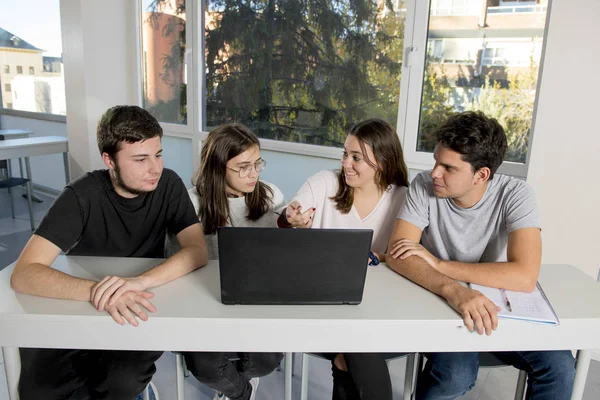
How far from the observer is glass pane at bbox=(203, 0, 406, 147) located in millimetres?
3000

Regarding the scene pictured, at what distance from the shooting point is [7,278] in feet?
4.17

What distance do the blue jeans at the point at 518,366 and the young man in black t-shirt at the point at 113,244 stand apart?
78 centimetres

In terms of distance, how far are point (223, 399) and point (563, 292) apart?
1151 millimetres

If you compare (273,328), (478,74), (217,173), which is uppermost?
(478,74)

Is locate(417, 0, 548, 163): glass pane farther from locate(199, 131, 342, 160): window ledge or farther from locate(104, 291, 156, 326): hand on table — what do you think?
locate(104, 291, 156, 326): hand on table

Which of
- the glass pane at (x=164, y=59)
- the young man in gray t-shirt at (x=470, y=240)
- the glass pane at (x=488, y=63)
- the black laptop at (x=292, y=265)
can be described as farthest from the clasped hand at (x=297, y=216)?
the glass pane at (x=164, y=59)

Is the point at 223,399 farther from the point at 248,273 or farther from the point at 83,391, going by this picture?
the point at 248,273

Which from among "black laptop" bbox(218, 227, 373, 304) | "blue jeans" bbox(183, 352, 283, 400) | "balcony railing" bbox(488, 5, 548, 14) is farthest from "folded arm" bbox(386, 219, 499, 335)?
"balcony railing" bbox(488, 5, 548, 14)

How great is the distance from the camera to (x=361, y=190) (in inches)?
72.5

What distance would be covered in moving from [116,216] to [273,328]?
0.72 meters

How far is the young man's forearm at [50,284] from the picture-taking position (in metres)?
1.17

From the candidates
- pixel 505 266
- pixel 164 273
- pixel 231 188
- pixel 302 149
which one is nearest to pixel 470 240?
pixel 505 266

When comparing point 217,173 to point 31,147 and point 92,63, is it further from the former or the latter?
point 31,147

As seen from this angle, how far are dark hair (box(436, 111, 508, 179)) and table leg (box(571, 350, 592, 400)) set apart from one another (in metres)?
Result: 0.58
